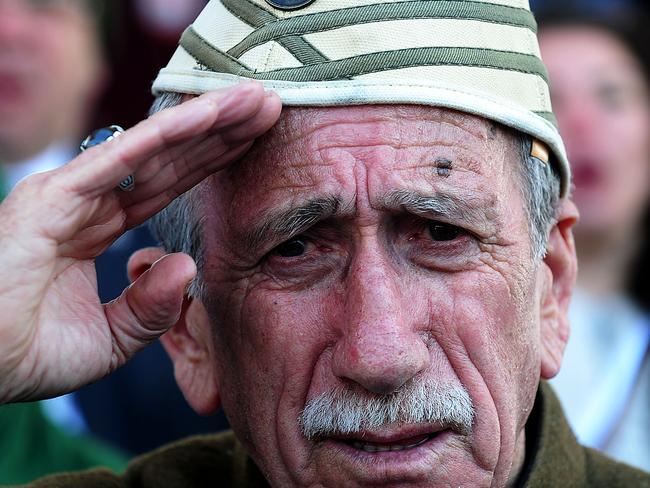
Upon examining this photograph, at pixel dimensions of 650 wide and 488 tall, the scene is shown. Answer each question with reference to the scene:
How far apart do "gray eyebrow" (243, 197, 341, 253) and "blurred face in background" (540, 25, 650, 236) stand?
391 cm

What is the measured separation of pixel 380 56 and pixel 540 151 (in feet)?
2.04

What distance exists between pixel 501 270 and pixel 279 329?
0.67 m

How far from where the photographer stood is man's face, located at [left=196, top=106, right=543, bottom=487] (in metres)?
3.38

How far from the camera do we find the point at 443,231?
11.6 feet

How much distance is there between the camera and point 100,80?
7.78 m

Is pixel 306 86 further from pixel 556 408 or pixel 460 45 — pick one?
pixel 556 408

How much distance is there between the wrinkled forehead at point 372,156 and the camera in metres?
3.44

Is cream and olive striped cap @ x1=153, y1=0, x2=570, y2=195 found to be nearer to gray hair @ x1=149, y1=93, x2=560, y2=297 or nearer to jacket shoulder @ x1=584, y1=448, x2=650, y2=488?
gray hair @ x1=149, y1=93, x2=560, y2=297

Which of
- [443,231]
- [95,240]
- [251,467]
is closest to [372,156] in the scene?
[443,231]

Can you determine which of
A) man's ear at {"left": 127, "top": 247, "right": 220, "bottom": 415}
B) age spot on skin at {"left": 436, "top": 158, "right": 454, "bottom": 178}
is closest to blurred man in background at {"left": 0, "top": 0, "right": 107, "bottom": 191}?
man's ear at {"left": 127, "top": 247, "right": 220, "bottom": 415}

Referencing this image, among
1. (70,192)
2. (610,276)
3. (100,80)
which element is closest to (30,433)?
(100,80)

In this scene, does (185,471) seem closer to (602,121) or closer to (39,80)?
(39,80)

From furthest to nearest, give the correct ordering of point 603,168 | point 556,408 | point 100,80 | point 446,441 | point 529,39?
1. point 100,80
2. point 603,168
3. point 556,408
4. point 529,39
5. point 446,441

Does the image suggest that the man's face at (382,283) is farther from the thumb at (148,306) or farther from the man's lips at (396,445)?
the thumb at (148,306)
